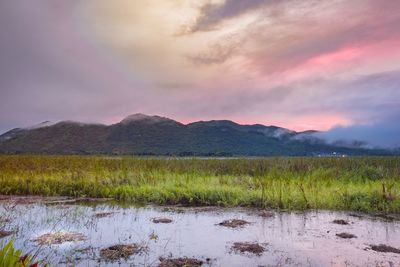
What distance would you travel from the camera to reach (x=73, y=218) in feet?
37.2

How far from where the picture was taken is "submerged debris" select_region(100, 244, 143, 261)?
7669 mm

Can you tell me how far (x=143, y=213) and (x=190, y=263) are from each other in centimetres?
533

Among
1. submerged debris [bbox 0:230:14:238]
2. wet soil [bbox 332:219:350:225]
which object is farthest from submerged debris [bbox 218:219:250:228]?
submerged debris [bbox 0:230:14:238]

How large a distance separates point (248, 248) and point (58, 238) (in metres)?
4.22

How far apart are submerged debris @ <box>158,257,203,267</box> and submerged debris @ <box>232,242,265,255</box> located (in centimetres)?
113

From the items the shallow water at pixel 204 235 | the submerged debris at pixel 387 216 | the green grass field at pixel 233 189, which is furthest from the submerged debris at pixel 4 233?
the submerged debris at pixel 387 216

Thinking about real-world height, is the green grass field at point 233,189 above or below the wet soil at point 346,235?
above

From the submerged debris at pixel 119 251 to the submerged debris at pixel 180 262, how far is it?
735mm

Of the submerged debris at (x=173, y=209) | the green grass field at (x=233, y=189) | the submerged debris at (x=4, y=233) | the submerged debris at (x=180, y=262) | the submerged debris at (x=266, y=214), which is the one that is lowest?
the submerged debris at (x=180, y=262)

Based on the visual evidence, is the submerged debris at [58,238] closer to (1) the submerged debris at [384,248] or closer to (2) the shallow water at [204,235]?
(2) the shallow water at [204,235]

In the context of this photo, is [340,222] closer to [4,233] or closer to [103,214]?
[103,214]

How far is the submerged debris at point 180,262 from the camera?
7211 mm

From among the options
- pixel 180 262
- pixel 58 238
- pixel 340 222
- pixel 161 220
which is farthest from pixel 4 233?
pixel 340 222

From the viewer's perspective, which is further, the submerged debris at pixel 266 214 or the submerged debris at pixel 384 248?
the submerged debris at pixel 266 214
